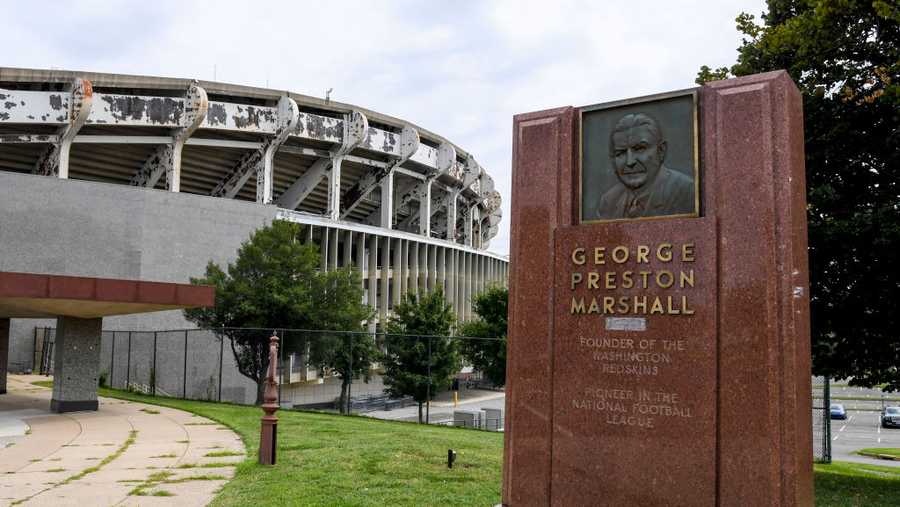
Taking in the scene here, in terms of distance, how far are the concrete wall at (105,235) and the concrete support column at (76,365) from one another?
43.7 feet

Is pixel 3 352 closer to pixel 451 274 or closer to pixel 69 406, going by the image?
pixel 69 406

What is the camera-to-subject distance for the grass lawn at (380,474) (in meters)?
8.77

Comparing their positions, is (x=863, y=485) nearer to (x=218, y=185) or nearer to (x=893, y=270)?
(x=893, y=270)

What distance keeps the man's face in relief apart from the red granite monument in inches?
0.6

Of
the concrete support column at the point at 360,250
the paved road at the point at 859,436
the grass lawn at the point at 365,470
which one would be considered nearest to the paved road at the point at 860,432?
the paved road at the point at 859,436

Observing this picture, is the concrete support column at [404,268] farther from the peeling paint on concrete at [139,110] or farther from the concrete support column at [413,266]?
the peeling paint on concrete at [139,110]

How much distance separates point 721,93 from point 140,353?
96.8ft

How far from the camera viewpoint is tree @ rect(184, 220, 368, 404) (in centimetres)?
2572

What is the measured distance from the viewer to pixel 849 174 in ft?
41.1

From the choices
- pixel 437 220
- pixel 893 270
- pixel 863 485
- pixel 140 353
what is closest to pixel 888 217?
pixel 893 270

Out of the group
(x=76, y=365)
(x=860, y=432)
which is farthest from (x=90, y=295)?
(x=860, y=432)

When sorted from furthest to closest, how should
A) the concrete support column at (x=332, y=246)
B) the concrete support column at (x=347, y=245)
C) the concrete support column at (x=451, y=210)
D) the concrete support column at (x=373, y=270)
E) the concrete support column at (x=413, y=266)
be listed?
the concrete support column at (x=451, y=210) < the concrete support column at (x=413, y=266) < the concrete support column at (x=373, y=270) < the concrete support column at (x=347, y=245) < the concrete support column at (x=332, y=246)

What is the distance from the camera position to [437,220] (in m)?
69.6

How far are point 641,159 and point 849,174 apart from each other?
23.9 feet
